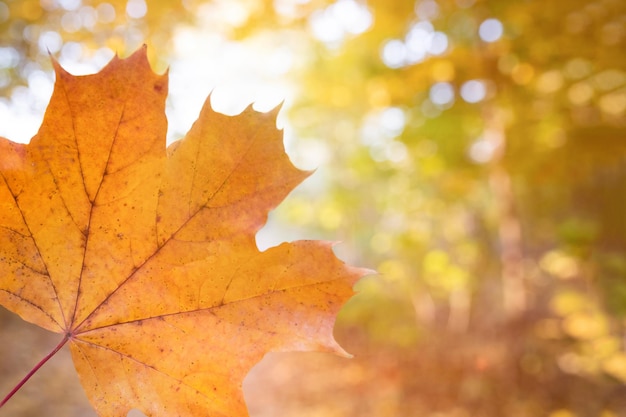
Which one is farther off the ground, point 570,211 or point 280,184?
point 570,211

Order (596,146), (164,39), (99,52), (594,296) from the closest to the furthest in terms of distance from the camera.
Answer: (99,52), (164,39), (596,146), (594,296)

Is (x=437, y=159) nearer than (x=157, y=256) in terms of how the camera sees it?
No

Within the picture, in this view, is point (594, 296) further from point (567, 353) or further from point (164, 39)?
point (164, 39)

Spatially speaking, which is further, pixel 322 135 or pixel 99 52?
pixel 322 135

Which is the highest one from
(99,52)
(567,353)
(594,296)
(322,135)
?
(322,135)

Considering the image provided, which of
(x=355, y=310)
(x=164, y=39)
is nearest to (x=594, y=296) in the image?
(x=355, y=310)

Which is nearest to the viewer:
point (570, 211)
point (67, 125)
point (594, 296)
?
point (67, 125)

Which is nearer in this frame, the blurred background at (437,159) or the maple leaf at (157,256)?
the maple leaf at (157,256)

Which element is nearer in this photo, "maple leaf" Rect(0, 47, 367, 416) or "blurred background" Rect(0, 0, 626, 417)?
"maple leaf" Rect(0, 47, 367, 416)
